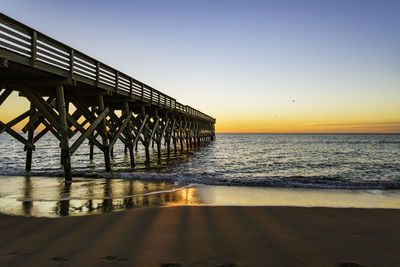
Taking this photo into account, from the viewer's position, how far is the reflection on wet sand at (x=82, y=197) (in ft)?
16.6

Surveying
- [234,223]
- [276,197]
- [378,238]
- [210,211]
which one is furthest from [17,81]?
[378,238]

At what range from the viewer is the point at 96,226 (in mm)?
3756

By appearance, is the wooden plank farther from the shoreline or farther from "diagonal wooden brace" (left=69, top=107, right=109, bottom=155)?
the shoreline

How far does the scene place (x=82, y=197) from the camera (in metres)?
6.30

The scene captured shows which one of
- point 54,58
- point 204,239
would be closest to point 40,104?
point 54,58

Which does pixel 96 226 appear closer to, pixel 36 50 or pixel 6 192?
pixel 6 192

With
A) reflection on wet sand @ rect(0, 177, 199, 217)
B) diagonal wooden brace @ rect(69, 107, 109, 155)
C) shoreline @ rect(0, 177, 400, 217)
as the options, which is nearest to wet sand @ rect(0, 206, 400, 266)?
reflection on wet sand @ rect(0, 177, 199, 217)

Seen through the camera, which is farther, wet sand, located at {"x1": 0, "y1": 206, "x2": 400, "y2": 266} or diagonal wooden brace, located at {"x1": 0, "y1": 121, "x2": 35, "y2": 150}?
diagonal wooden brace, located at {"x1": 0, "y1": 121, "x2": 35, "y2": 150}

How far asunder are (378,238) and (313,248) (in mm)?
1169

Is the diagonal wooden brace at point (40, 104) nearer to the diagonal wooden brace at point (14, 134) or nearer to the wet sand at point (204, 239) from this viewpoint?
the diagonal wooden brace at point (14, 134)

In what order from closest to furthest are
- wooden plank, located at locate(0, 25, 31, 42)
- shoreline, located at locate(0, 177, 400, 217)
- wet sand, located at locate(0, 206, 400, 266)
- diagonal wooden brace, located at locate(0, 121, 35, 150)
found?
wet sand, located at locate(0, 206, 400, 266), shoreline, located at locate(0, 177, 400, 217), wooden plank, located at locate(0, 25, 31, 42), diagonal wooden brace, located at locate(0, 121, 35, 150)

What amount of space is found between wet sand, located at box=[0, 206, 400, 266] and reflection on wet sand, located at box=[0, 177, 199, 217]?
2.44 feet

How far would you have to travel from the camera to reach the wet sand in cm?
257

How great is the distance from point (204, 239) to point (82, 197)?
177 inches
